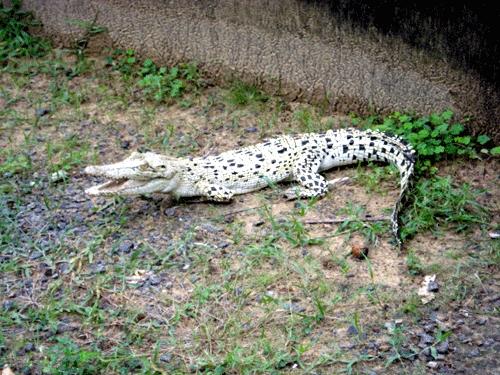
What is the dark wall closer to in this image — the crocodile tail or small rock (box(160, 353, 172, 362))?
the crocodile tail

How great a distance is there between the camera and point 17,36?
359 inches

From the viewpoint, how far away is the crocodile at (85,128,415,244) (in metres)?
6.72

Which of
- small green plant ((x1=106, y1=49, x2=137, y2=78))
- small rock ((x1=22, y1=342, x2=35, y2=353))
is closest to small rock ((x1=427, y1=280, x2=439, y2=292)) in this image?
small rock ((x1=22, y1=342, x2=35, y2=353))

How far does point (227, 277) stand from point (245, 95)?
263 cm

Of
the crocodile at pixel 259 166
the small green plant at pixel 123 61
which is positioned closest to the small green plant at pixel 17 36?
the small green plant at pixel 123 61

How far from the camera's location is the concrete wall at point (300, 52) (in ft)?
22.9

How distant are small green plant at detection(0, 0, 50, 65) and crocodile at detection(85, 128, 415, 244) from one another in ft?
8.85

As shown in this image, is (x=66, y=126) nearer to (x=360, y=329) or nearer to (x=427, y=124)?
(x=427, y=124)

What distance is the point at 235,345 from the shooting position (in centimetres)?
532

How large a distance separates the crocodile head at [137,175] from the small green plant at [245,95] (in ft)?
4.67

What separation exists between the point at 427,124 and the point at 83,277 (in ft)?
10.7

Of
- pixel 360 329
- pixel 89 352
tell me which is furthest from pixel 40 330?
pixel 360 329

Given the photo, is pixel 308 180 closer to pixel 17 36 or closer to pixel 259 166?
pixel 259 166

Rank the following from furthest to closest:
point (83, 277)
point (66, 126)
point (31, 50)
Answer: point (31, 50), point (66, 126), point (83, 277)
